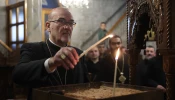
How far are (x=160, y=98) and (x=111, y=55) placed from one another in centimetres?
304

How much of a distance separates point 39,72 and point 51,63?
0.21m

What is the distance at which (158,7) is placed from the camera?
1.73m

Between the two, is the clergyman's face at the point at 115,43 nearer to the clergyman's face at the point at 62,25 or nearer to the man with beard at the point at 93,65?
the man with beard at the point at 93,65

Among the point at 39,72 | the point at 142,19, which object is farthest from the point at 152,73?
the point at 39,72

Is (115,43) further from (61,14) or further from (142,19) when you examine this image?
(61,14)

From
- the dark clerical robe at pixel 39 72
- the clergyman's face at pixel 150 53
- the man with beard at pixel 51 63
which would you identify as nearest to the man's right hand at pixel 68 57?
the man with beard at pixel 51 63

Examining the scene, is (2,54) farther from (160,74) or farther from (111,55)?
(160,74)

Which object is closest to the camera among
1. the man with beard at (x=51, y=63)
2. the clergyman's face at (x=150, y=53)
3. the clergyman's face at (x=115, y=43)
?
the man with beard at (x=51, y=63)

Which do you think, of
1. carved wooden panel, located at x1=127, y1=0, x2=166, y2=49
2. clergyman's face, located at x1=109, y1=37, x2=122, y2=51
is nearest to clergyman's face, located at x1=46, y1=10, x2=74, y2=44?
carved wooden panel, located at x1=127, y1=0, x2=166, y2=49

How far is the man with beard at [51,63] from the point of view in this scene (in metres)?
1.54

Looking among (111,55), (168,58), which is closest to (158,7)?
(168,58)

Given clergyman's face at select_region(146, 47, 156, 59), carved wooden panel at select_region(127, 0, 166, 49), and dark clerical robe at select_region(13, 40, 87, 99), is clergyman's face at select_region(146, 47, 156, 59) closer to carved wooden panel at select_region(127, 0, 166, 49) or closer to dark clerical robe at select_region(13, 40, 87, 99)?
carved wooden panel at select_region(127, 0, 166, 49)

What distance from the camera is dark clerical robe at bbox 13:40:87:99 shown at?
5.15 feet

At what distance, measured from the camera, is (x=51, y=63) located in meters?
1.35
